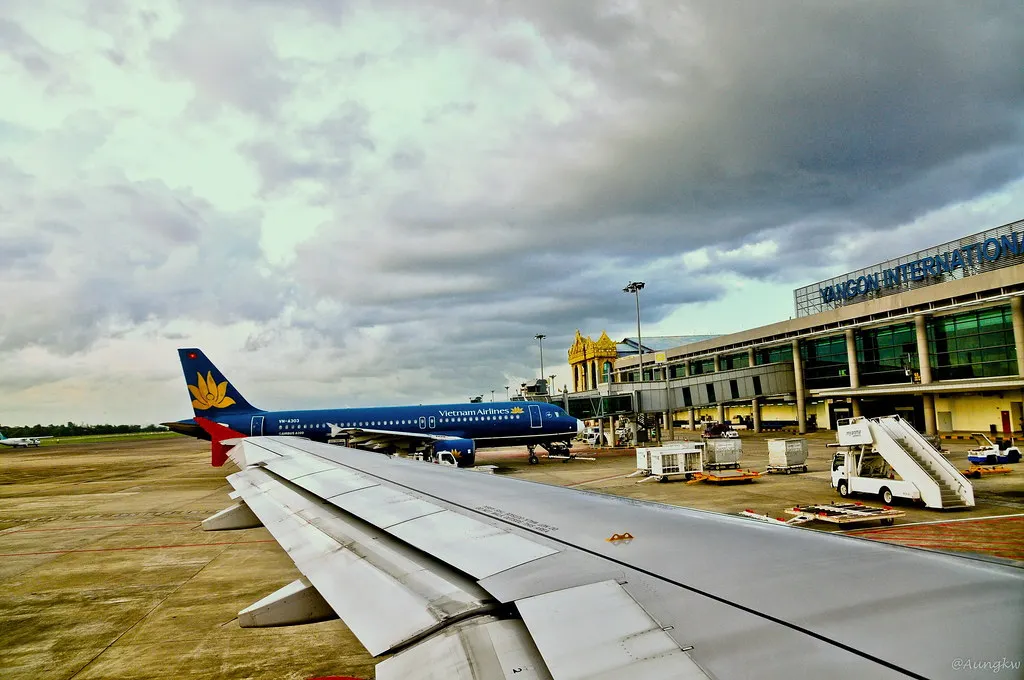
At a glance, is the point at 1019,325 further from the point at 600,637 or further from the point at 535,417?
the point at 600,637

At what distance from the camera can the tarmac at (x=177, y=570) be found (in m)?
7.57

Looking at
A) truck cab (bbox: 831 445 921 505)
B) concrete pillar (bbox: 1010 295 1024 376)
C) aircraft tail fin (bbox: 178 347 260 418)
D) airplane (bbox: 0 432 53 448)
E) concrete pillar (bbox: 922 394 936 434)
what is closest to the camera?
truck cab (bbox: 831 445 921 505)

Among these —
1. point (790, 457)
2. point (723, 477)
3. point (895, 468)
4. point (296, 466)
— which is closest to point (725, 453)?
point (723, 477)

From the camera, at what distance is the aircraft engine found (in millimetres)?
30250

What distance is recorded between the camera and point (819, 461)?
3148 centimetres

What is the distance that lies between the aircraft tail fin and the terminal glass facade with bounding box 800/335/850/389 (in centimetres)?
5125

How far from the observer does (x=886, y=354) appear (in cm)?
4859

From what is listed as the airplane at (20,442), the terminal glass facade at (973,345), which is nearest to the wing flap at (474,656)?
the terminal glass facade at (973,345)

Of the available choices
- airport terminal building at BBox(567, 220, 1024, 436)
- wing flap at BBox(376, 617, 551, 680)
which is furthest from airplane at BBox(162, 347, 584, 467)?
wing flap at BBox(376, 617, 551, 680)

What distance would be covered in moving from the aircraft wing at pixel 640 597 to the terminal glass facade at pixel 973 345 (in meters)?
48.5

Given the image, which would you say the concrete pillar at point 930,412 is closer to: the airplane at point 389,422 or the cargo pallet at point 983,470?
the cargo pallet at point 983,470

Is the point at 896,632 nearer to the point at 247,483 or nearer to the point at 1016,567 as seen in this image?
the point at 1016,567

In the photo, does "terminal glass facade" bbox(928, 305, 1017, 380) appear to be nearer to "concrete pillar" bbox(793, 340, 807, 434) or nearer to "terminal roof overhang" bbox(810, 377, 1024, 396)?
"terminal roof overhang" bbox(810, 377, 1024, 396)

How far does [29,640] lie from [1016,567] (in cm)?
1180
